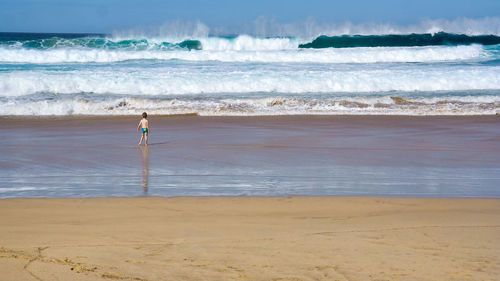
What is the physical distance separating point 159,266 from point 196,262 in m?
0.26

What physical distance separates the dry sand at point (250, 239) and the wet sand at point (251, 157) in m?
0.65

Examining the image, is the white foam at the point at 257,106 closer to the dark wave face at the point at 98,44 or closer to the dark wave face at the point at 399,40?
the dark wave face at the point at 98,44

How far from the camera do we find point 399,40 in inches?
1606

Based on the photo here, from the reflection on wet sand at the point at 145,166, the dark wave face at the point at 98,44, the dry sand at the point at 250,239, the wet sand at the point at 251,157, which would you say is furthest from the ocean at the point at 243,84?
the dry sand at the point at 250,239

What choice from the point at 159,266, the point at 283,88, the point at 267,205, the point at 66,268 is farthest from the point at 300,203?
the point at 283,88

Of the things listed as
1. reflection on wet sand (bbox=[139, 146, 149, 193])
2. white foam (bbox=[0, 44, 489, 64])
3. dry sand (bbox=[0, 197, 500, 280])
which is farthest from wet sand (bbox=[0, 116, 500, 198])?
white foam (bbox=[0, 44, 489, 64])

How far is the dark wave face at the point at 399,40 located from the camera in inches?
1563

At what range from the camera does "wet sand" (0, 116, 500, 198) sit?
6984mm

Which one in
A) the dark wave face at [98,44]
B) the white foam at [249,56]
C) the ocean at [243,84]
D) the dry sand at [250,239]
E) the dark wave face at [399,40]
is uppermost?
the dark wave face at [399,40]

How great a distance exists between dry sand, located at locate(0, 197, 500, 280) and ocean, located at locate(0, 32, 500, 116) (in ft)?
28.8

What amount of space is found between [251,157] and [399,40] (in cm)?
3397

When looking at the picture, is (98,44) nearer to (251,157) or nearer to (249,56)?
(249,56)

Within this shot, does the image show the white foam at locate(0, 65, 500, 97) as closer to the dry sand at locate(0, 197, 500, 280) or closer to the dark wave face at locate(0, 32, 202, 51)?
the dark wave face at locate(0, 32, 202, 51)

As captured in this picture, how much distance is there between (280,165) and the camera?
8.41 meters
